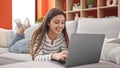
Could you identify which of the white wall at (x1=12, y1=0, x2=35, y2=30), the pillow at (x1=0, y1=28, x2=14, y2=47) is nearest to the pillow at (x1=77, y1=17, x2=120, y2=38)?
the pillow at (x1=0, y1=28, x2=14, y2=47)

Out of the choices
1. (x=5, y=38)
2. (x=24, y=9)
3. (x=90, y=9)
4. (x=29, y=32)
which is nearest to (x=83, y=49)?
(x=29, y=32)

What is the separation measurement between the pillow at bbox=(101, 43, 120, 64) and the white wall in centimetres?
391

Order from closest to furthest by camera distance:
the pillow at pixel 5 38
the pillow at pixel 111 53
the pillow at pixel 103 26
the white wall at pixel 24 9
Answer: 1. the pillow at pixel 111 53
2. the pillow at pixel 103 26
3. the pillow at pixel 5 38
4. the white wall at pixel 24 9

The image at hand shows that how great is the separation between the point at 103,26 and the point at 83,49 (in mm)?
1155

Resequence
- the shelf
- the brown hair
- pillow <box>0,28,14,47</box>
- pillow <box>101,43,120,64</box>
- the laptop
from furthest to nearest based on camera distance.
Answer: the shelf < pillow <box>0,28,14,47</box> < the brown hair < pillow <box>101,43,120,64</box> < the laptop

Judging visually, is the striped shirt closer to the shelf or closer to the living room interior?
the living room interior

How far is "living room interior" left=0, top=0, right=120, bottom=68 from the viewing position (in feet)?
5.15

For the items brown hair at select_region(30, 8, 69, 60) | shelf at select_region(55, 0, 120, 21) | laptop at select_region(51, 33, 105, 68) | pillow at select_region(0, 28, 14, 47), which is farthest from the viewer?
shelf at select_region(55, 0, 120, 21)

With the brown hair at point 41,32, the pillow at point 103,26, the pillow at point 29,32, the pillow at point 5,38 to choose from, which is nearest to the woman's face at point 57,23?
the brown hair at point 41,32

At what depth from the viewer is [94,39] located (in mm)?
1249

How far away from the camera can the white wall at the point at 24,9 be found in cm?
550

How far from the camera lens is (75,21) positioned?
108 inches

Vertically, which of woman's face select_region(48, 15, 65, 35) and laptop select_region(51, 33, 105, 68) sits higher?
woman's face select_region(48, 15, 65, 35)

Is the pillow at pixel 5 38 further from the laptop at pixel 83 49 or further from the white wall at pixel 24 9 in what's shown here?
the laptop at pixel 83 49
